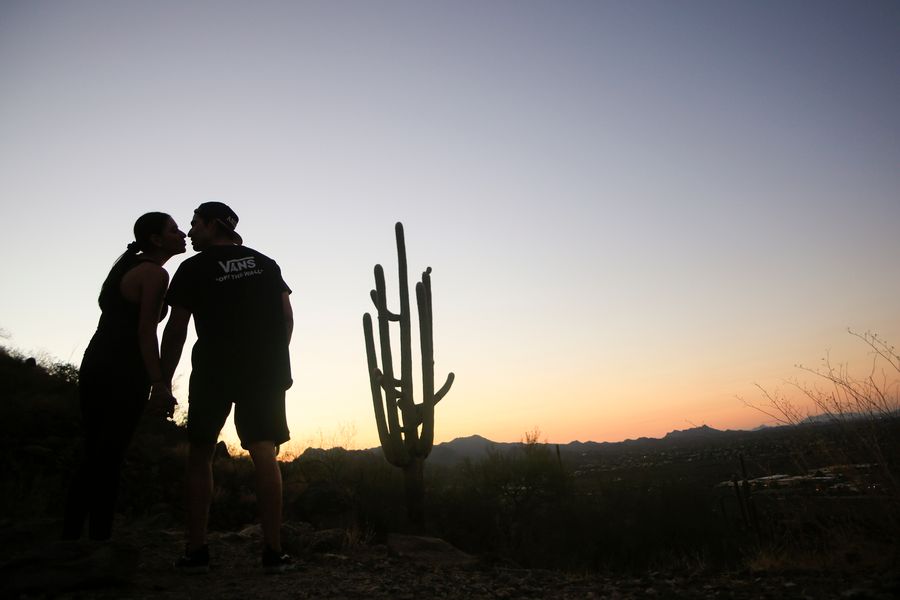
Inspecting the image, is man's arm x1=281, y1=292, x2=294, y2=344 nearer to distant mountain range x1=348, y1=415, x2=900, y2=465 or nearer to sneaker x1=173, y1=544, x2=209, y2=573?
sneaker x1=173, y1=544, x2=209, y2=573

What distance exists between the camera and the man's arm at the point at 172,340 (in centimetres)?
329

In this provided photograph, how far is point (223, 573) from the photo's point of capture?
330cm

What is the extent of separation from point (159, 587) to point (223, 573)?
0.53m

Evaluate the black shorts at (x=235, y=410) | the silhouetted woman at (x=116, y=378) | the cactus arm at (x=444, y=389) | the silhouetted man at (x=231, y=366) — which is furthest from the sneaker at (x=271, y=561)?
the cactus arm at (x=444, y=389)

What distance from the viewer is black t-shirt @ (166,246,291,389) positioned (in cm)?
320

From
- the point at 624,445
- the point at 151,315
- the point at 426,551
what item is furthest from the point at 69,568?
the point at 624,445

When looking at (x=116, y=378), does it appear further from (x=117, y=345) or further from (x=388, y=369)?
(x=388, y=369)

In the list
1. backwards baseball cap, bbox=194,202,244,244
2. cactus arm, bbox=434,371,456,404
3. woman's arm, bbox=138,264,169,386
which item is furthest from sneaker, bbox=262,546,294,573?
cactus arm, bbox=434,371,456,404

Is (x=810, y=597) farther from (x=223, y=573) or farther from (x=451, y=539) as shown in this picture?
(x=451, y=539)

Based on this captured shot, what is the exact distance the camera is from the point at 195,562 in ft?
10.3

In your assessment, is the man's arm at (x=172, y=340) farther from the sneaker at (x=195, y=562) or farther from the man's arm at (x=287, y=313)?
the sneaker at (x=195, y=562)

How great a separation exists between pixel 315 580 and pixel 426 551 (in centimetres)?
224

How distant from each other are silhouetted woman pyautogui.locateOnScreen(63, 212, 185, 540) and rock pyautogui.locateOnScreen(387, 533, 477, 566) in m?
2.36

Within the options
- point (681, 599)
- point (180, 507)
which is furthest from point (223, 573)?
point (180, 507)
